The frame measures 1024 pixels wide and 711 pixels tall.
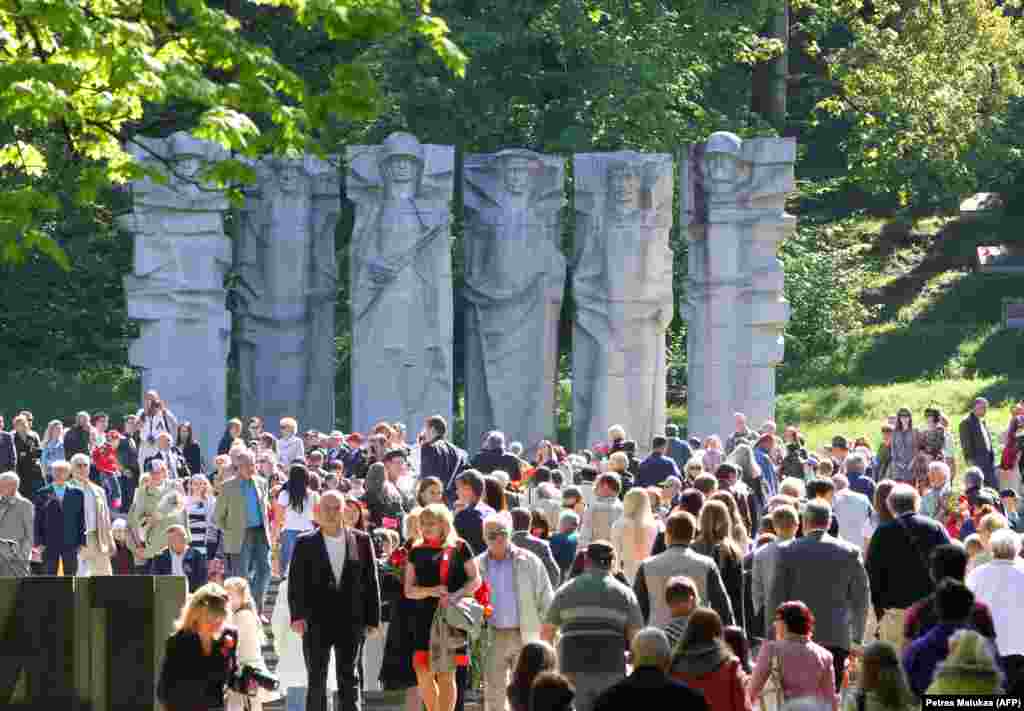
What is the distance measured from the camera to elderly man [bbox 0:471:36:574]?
19609 mm

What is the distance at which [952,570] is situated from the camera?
1227cm

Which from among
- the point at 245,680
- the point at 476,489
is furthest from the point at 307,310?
the point at 245,680

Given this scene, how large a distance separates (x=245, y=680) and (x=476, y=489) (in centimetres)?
350

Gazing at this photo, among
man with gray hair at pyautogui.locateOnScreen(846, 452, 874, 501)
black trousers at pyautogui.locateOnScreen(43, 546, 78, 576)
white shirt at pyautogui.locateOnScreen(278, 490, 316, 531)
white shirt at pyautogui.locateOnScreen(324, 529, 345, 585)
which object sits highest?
man with gray hair at pyautogui.locateOnScreen(846, 452, 874, 501)

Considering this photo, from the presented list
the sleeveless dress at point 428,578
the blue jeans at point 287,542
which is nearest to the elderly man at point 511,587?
the sleeveless dress at point 428,578

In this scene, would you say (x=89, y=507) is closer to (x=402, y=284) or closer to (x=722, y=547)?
(x=722, y=547)

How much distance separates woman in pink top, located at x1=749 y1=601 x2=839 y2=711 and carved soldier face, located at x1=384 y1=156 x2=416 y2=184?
17929 millimetres

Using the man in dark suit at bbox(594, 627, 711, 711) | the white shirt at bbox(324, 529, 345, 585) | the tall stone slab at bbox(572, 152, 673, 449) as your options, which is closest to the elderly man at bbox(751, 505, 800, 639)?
the white shirt at bbox(324, 529, 345, 585)

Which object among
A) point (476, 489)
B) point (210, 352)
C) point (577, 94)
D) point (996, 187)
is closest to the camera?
point (476, 489)

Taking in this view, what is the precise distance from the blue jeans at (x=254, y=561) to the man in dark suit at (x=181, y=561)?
287 millimetres

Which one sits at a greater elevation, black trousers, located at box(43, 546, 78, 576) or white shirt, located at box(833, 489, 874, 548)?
white shirt, located at box(833, 489, 874, 548)

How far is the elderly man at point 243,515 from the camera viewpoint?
19984 mm

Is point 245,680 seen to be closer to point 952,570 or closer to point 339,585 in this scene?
point 339,585

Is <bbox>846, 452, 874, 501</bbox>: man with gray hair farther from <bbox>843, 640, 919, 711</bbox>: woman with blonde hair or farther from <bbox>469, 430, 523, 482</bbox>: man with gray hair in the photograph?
<bbox>843, 640, 919, 711</bbox>: woman with blonde hair
